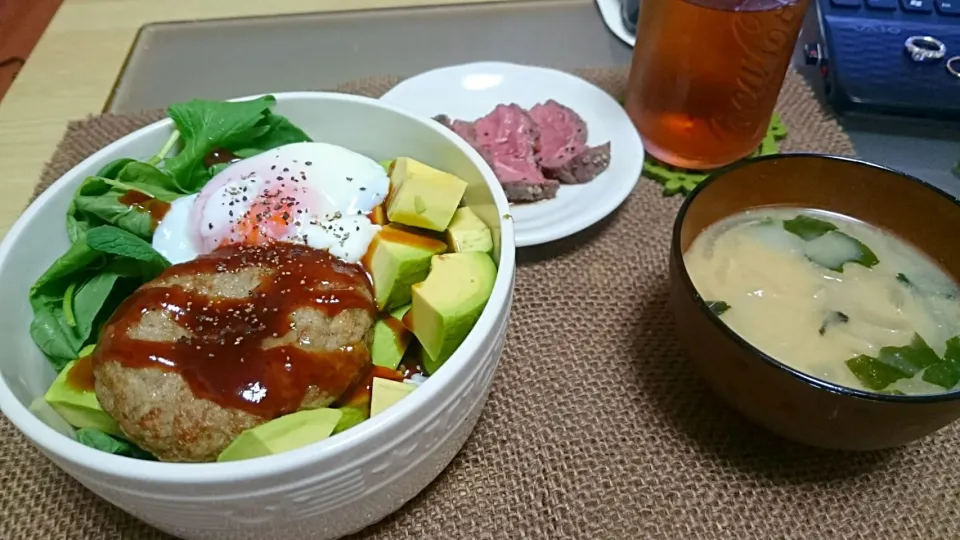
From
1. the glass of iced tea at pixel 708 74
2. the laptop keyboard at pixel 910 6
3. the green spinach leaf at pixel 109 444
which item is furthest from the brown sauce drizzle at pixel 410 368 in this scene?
the laptop keyboard at pixel 910 6

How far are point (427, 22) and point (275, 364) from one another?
1.06 m

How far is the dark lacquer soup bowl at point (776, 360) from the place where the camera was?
672 mm

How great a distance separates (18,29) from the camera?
1.61 m

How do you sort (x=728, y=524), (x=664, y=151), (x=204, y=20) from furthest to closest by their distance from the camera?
(x=204, y=20)
(x=664, y=151)
(x=728, y=524)

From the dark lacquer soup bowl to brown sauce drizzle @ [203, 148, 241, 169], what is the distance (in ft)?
1.85

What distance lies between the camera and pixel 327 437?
624 millimetres

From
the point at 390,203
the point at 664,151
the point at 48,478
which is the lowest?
the point at 48,478

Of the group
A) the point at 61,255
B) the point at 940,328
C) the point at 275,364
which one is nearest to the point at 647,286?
the point at 940,328

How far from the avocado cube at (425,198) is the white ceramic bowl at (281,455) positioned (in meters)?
0.04

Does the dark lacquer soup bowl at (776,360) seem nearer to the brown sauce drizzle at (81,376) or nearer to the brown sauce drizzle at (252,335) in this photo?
the brown sauce drizzle at (252,335)

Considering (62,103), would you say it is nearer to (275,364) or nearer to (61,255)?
(61,255)

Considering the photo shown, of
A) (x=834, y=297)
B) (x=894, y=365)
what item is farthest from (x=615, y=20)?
(x=894, y=365)

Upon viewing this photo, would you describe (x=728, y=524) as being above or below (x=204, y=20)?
below

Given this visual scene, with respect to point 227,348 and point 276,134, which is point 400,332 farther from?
point 276,134
